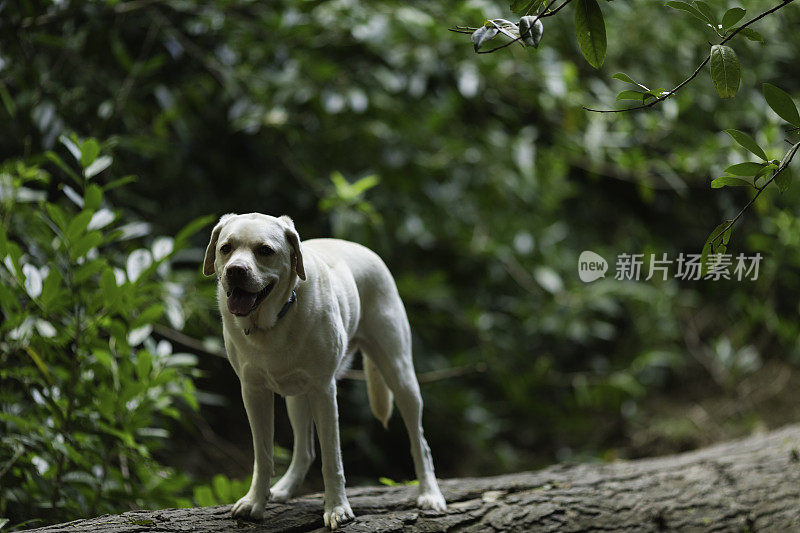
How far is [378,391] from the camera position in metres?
2.72

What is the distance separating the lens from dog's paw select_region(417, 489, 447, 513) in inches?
99.5

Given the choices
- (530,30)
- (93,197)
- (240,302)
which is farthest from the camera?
(93,197)

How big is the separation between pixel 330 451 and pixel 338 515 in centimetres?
20

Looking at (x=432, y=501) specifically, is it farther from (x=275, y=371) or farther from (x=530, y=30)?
(x=530, y=30)

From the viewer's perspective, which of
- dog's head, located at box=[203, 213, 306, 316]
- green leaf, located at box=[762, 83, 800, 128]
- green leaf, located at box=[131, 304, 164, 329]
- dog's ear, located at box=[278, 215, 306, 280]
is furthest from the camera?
green leaf, located at box=[131, 304, 164, 329]

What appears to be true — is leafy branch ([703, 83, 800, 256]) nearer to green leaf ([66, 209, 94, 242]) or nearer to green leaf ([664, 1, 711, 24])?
green leaf ([664, 1, 711, 24])

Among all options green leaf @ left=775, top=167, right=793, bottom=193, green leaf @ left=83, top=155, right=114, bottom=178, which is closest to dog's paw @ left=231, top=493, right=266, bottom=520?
green leaf @ left=83, top=155, right=114, bottom=178

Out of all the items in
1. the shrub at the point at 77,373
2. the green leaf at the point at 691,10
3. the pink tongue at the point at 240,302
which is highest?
the green leaf at the point at 691,10

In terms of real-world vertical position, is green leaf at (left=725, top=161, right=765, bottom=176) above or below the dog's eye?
above

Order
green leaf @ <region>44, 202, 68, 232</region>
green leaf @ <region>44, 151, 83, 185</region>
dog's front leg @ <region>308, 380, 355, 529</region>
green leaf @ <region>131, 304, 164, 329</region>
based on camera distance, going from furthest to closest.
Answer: green leaf @ <region>131, 304, 164, 329</region>
green leaf @ <region>44, 151, 83, 185</region>
green leaf @ <region>44, 202, 68, 232</region>
dog's front leg @ <region>308, 380, 355, 529</region>

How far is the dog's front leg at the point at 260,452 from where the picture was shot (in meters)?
2.29

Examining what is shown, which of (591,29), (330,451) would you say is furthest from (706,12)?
(330,451)

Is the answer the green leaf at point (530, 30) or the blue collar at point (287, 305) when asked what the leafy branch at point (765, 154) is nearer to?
the green leaf at point (530, 30)
